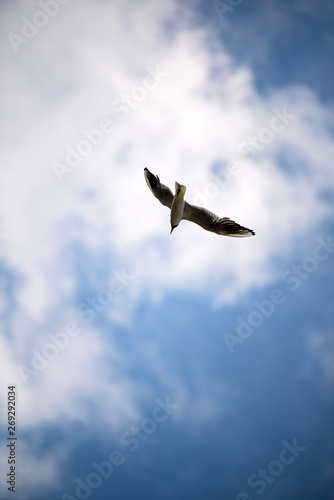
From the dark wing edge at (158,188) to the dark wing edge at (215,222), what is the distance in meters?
0.49

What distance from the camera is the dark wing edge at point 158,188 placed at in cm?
789

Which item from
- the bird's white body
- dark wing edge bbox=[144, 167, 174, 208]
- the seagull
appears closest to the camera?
the bird's white body

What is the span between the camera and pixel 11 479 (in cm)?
1102

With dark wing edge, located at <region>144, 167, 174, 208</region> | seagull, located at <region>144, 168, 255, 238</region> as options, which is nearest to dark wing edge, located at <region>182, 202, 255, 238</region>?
seagull, located at <region>144, 168, 255, 238</region>

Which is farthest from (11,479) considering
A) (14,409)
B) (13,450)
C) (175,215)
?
(175,215)

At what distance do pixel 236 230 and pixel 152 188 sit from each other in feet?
6.75

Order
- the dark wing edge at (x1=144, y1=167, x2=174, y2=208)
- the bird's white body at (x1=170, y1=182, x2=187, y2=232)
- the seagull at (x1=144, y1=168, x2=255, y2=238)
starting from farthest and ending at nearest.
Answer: the dark wing edge at (x1=144, y1=167, x2=174, y2=208) → the seagull at (x1=144, y1=168, x2=255, y2=238) → the bird's white body at (x1=170, y1=182, x2=187, y2=232)

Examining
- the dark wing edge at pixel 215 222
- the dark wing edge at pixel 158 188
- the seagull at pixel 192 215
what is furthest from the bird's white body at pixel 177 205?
the dark wing edge at pixel 158 188

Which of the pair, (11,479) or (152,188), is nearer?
(152,188)

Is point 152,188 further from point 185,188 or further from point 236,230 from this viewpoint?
point 236,230

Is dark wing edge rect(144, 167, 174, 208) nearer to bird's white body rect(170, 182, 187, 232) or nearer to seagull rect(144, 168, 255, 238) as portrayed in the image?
seagull rect(144, 168, 255, 238)

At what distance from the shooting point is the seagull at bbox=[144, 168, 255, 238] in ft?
25.3

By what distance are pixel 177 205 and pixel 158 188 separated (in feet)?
2.38

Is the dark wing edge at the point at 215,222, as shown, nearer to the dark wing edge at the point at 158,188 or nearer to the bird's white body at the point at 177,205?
the bird's white body at the point at 177,205
